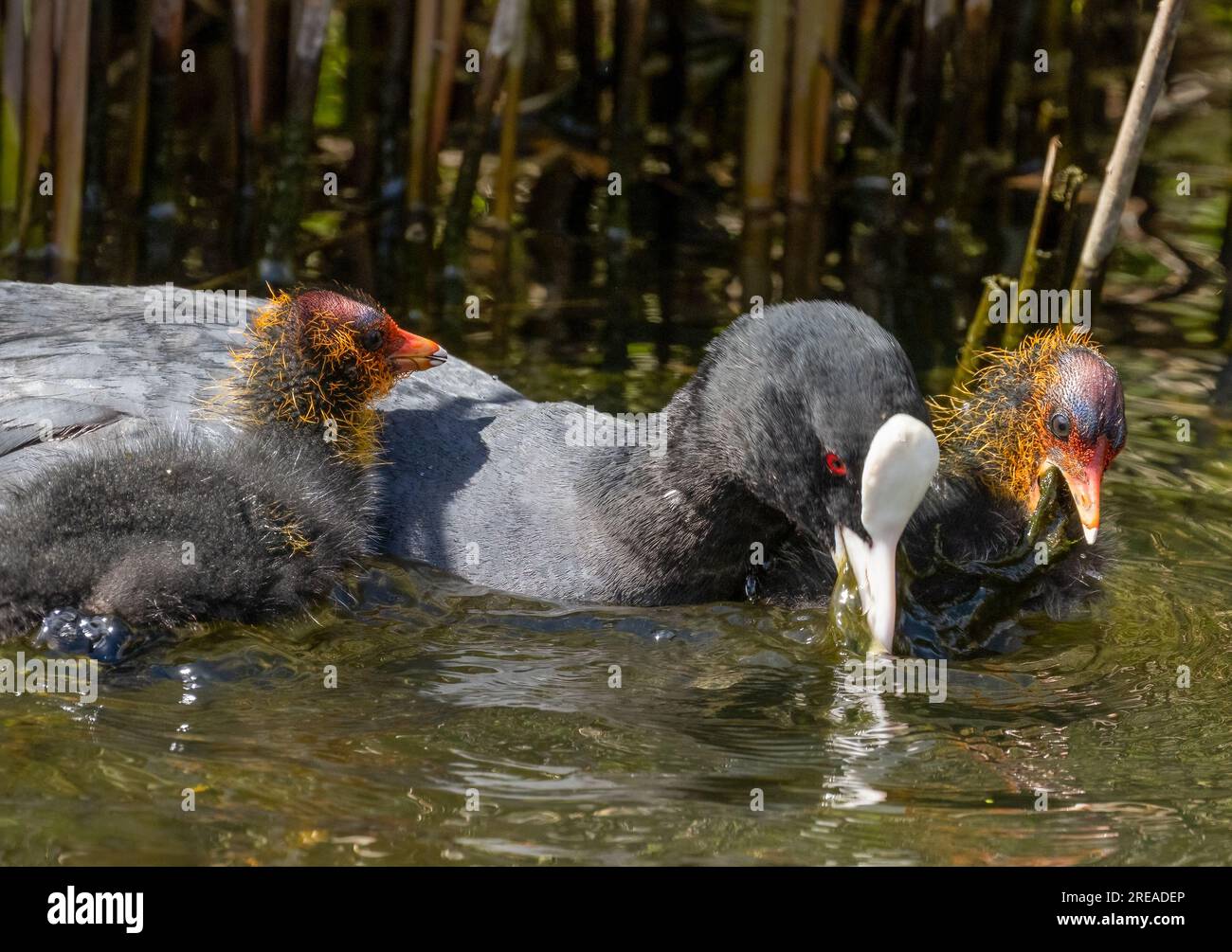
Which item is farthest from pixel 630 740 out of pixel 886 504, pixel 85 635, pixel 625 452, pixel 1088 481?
pixel 1088 481

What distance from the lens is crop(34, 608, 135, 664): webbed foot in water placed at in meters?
3.97

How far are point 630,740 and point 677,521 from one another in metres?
0.82

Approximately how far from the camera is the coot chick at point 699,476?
12.9 ft

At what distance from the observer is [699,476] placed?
4375 millimetres

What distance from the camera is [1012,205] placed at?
7770 millimetres

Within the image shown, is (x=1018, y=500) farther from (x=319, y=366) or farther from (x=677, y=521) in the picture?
(x=319, y=366)

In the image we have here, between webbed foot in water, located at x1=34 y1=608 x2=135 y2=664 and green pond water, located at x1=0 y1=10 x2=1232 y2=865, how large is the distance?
0.21 ft

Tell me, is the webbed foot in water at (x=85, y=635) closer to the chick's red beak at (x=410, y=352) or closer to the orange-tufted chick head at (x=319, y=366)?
the orange-tufted chick head at (x=319, y=366)

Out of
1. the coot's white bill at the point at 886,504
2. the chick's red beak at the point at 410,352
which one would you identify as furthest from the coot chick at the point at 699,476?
the chick's red beak at the point at 410,352

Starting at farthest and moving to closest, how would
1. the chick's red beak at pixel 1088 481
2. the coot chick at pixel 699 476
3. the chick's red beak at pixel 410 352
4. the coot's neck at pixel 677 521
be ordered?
the chick's red beak at pixel 410 352, the coot's neck at pixel 677 521, the chick's red beak at pixel 1088 481, the coot chick at pixel 699 476

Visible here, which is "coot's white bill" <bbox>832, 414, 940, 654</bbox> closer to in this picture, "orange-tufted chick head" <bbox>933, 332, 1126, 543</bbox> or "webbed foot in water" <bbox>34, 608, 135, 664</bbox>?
"orange-tufted chick head" <bbox>933, 332, 1126, 543</bbox>

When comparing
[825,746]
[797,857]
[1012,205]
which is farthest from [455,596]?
[1012,205]

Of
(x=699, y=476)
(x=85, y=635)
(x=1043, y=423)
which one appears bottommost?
(x=85, y=635)

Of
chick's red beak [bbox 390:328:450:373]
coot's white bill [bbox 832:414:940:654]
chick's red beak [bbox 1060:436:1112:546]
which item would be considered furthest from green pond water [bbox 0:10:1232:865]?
chick's red beak [bbox 390:328:450:373]
